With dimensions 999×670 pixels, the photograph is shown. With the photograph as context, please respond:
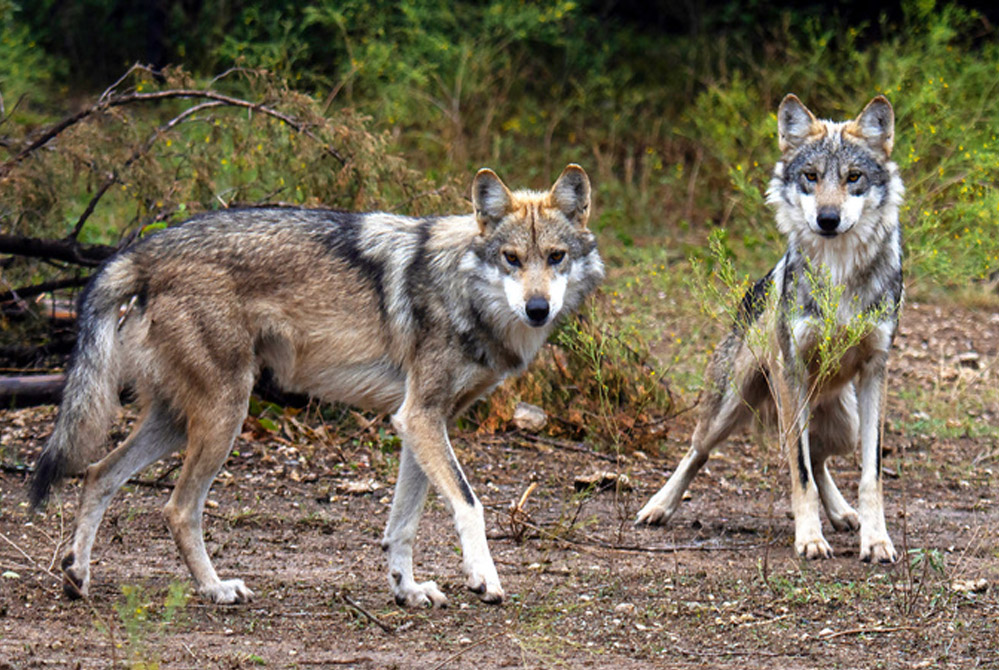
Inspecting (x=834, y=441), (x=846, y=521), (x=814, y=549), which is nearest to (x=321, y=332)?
(x=814, y=549)

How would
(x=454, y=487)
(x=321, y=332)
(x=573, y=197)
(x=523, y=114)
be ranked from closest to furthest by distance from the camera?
(x=454, y=487) < (x=321, y=332) < (x=573, y=197) < (x=523, y=114)

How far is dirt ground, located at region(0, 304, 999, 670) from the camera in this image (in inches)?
168

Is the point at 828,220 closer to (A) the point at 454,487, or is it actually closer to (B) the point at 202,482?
(A) the point at 454,487

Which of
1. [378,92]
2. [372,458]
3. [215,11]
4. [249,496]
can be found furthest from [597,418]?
[215,11]

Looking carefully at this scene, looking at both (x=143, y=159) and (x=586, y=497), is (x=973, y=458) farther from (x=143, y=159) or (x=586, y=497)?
(x=143, y=159)

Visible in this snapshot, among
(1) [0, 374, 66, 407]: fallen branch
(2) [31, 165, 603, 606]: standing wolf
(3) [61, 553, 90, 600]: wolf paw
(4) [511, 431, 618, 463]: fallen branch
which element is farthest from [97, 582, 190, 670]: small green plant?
(4) [511, 431, 618, 463]: fallen branch

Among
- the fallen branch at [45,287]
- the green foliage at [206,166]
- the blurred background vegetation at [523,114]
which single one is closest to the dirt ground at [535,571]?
the fallen branch at [45,287]

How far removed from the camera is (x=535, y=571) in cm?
542

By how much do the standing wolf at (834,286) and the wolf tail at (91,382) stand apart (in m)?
2.85

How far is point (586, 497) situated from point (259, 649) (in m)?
2.60

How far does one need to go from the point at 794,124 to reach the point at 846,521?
7.10 ft

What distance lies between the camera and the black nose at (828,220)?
583 centimetres

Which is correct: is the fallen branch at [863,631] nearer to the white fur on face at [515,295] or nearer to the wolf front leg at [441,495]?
the wolf front leg at [441,495]

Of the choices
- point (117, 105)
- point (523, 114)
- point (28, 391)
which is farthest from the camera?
point (523, 114)
